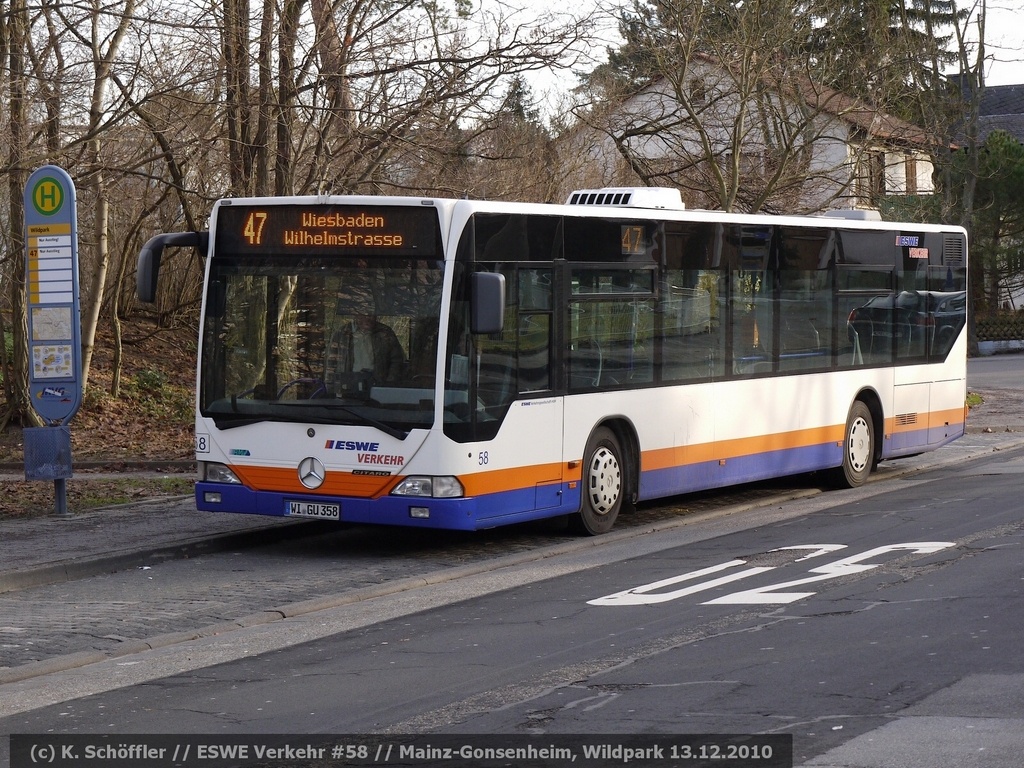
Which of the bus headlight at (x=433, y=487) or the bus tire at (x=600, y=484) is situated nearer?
the bus headlight at (x=433, y=487)

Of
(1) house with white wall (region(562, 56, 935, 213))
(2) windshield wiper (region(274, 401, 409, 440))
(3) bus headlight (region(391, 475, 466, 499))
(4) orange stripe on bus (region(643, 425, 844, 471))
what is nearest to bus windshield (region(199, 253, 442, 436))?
(2) windshield wiper (region(274, 401, 409, 440))

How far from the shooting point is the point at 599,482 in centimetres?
1270

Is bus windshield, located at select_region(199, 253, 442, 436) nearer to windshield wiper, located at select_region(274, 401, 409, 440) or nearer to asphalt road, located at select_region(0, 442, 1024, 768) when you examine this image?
windshield wiper, located at select_region(274, 401, 409, 440)

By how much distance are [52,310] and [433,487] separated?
15.8ft

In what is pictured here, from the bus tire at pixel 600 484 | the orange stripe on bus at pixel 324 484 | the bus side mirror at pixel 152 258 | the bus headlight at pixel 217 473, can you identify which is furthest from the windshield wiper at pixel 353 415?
the bus tire at pixel 600 484

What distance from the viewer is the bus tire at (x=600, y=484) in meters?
Result: 12.6

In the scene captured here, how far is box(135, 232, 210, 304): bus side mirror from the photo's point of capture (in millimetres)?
11719

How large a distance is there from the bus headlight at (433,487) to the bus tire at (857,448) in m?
6.68

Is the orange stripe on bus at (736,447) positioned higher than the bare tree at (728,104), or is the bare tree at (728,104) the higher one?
the bare tree at (728,104)

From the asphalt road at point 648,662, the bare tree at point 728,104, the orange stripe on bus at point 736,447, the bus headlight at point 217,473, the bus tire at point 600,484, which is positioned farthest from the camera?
Result: the bare tree at point 728,104

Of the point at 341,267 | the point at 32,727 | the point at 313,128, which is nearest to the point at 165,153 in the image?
the point at 313,128

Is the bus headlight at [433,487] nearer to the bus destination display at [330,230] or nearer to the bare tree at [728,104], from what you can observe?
the bus destination display at [330,230]

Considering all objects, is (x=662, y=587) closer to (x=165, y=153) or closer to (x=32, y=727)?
(x=32, y=727)

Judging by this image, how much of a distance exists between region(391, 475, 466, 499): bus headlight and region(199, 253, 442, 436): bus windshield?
0.39 meters
